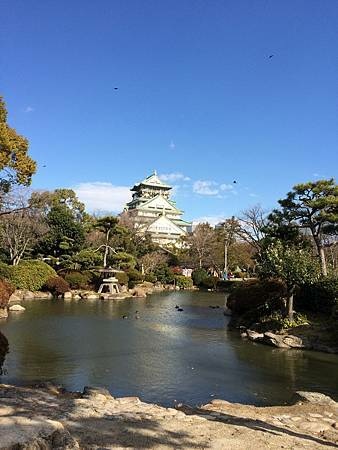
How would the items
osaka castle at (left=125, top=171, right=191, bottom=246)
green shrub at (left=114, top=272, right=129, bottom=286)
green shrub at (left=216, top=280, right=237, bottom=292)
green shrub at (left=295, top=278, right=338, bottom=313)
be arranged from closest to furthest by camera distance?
green shrub at (left=295, top=278, right=338, bottom=313) < green shrub at (left=114, top=272, right=129, bottom=286) < green shrub at (left=216, top=280, right=237, bottom=292) < osaka castle at (left=125, top=171, right=191, bottom=246)

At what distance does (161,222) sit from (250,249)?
16.8 m

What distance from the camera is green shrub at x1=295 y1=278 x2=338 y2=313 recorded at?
50.9ft

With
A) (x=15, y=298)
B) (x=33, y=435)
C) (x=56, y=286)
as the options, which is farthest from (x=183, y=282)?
(x=33, y=435)

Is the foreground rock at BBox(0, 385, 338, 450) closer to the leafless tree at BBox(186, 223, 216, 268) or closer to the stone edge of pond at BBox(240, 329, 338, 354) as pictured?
the stone edge of pond at BBox(240, 329, 338, 354)

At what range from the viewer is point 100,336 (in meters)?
15.0

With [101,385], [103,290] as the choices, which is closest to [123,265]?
[103,290]

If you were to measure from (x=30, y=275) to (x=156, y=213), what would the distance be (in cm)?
4081

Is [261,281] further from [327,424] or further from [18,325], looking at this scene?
[327,424]

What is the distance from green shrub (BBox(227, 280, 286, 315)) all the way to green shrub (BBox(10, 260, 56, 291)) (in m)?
13.4

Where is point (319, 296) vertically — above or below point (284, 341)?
above

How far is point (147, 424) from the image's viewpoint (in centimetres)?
540

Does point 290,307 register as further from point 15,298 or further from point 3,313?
point 15,298

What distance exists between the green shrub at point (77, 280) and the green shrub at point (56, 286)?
1.54m

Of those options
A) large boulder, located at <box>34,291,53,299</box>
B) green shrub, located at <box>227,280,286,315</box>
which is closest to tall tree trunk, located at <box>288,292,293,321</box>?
green shrub, located at <box>227,280,286,315</box>
